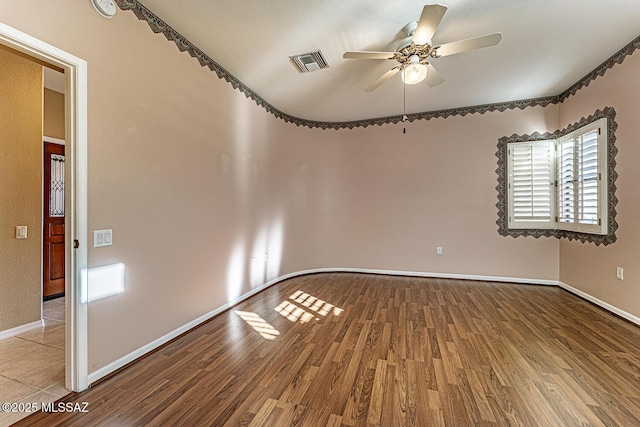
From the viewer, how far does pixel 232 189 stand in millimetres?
3348

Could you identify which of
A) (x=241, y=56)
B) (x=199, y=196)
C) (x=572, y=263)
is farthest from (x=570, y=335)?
(x=241, y=56)

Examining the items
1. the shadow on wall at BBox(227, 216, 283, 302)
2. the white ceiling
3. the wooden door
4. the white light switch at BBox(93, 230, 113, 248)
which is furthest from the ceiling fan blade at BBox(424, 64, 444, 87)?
the wooden door

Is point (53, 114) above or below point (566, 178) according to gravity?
above

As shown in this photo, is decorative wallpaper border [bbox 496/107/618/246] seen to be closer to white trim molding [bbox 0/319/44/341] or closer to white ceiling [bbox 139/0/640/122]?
white ceiling [bbox 139/0/640/122]

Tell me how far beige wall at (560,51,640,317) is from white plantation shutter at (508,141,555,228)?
2.46 ft

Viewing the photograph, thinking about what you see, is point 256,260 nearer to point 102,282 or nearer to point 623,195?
point 102,282

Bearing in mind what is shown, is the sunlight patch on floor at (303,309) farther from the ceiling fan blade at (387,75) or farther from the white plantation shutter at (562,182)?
the white plantation shutter at (562,182)

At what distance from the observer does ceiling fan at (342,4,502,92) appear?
1.96 meters

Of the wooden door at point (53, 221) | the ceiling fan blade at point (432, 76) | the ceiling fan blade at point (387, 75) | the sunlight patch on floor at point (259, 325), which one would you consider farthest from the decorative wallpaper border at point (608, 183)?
the wooden door at point (53, 221)

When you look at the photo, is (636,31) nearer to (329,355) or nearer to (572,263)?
(572,263)

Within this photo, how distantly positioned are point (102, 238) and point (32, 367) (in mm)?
1175

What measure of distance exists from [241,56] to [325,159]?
8.51 feet

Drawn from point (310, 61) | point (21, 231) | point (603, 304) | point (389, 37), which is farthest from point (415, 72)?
point (21, 231)

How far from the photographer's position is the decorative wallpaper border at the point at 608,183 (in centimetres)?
305
